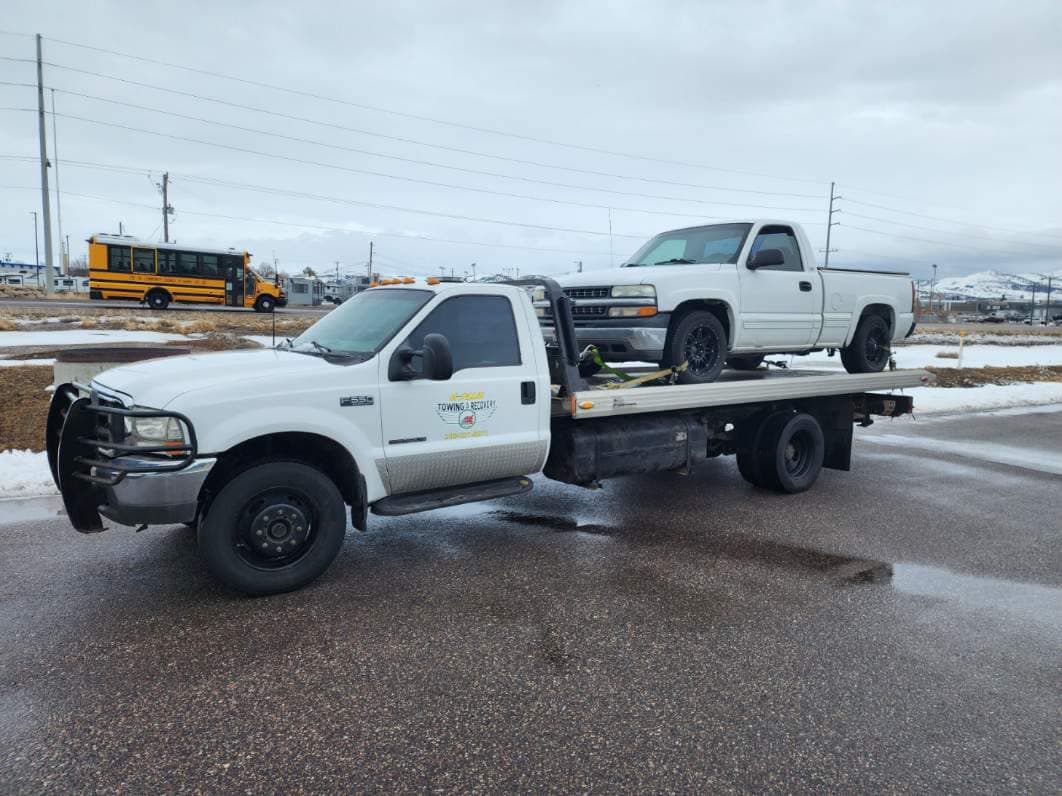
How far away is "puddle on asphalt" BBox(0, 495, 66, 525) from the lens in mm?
5961

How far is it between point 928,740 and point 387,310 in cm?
405

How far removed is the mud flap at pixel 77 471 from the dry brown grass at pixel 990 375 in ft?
55.6

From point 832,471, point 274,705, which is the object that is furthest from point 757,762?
point 832,471

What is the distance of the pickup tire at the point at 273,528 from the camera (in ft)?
13.9

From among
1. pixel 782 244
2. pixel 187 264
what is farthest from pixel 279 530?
pixel 187 264

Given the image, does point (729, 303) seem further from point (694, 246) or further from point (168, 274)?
point (168, 274)

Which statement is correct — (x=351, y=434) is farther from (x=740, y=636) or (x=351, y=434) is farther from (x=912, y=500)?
(x=912, y=500)

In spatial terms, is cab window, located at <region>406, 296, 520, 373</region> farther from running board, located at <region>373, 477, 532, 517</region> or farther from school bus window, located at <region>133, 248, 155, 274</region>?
school bus window, located at <region>133, 248, 155, 274</region>

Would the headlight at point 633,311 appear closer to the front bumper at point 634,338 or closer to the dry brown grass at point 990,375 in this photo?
the front bumper at point 634,338

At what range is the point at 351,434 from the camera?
15.1 ft

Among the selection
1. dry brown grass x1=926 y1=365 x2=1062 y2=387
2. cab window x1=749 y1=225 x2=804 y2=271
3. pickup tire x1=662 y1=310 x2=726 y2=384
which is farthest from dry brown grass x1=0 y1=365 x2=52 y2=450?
dry brown grass x1=926 y1=365 x2=1062 y2=387

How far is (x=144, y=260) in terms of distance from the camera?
32250mm

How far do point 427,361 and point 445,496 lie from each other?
1.01 m

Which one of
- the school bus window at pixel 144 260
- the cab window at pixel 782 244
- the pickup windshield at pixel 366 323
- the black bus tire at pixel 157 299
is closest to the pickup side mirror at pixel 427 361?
the pickup windshield at pixel 366 323
